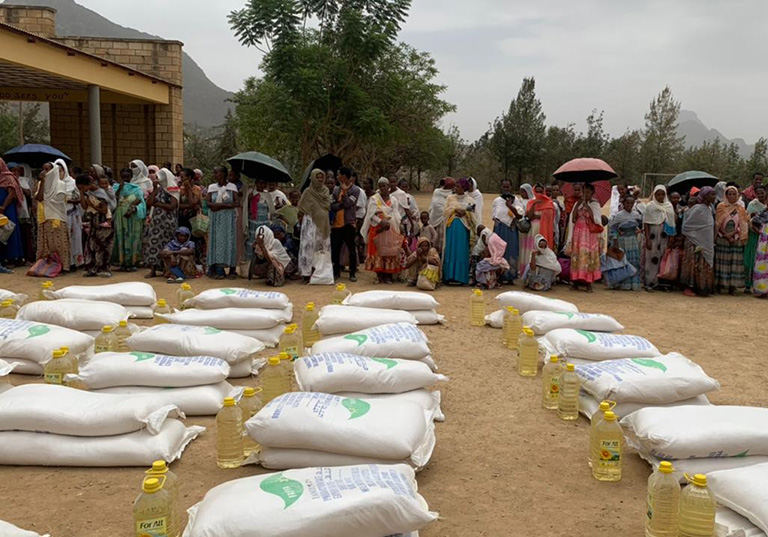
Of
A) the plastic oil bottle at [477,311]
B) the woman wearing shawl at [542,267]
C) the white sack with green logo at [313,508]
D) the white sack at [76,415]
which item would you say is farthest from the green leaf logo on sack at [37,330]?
the woman wearing shawl at [542,267]

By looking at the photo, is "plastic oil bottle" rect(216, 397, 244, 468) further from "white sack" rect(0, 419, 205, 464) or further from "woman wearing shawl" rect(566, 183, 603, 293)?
"woman wearing shawl" rect(566, 183, 603, 293)

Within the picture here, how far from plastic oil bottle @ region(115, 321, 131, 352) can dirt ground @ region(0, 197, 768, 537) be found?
68 cm

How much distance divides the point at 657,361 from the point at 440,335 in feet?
8.60

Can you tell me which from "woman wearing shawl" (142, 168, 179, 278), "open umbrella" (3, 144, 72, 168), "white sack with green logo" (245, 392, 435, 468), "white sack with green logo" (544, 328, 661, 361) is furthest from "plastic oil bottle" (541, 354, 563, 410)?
"open umbrella" (3, 144, 72, 168)

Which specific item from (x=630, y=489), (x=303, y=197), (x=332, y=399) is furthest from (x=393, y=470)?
(x=303, y=197)

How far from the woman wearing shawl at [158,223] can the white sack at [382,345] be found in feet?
18.0

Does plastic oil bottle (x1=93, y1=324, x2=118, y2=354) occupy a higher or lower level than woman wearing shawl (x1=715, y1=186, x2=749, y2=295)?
lower

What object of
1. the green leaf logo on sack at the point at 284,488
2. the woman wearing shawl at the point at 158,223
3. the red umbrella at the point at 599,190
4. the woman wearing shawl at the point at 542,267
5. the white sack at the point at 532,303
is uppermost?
the red umbrella at the point at 599,190

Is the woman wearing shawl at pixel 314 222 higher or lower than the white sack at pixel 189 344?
higher

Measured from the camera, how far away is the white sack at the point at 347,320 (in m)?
5.30

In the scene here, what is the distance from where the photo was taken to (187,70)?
139m

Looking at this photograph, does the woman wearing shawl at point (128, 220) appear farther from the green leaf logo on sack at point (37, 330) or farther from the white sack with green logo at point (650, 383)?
the white sack with green logo at point (650, 383)

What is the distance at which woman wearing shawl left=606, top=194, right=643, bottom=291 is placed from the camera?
903cm

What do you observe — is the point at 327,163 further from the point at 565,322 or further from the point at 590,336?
the point at 590,336
